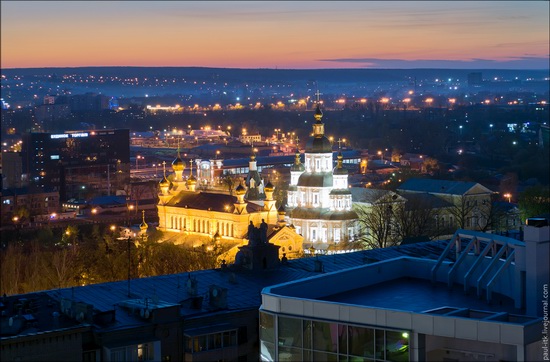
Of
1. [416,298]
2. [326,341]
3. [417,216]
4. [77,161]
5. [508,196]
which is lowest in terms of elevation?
[508,196]

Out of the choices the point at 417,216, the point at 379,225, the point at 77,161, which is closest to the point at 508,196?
the point at 417,216

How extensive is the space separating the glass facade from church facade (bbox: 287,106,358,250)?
109 ft

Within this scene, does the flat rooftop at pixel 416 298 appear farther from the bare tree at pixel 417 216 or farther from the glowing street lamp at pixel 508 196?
the glowing street lamp at pixel 508 196

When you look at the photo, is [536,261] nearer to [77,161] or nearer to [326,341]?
[326,341]

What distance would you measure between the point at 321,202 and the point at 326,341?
35898mm

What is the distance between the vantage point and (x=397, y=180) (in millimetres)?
74125

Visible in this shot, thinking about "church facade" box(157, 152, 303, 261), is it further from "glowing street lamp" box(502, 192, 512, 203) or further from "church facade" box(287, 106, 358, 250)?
"glowing street lamp" box(502, 192, 512, 203)

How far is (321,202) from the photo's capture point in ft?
175

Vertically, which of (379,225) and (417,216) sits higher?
(417,216)

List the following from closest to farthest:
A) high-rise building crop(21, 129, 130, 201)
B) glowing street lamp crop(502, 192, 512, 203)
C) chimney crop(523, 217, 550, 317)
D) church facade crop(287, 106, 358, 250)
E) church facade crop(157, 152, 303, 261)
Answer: chimney crop(523, 217, 550, 317) → church facade crop(157, 152, 303, 261) → church facade crop(287, 106, 358, 250) → glowing street lamp crop(502, 192, 512, 203) → high-rise building crop(21, 129, 130, 201)

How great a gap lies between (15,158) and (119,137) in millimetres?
7703

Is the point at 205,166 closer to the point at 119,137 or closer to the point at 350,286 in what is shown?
the point at 119,137

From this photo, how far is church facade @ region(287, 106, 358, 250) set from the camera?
5191 centimetres

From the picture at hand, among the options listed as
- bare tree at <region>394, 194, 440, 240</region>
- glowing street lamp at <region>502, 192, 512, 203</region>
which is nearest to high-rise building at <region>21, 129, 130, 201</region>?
glowing street lamp at <region>502, 192, 512, 203</region>
